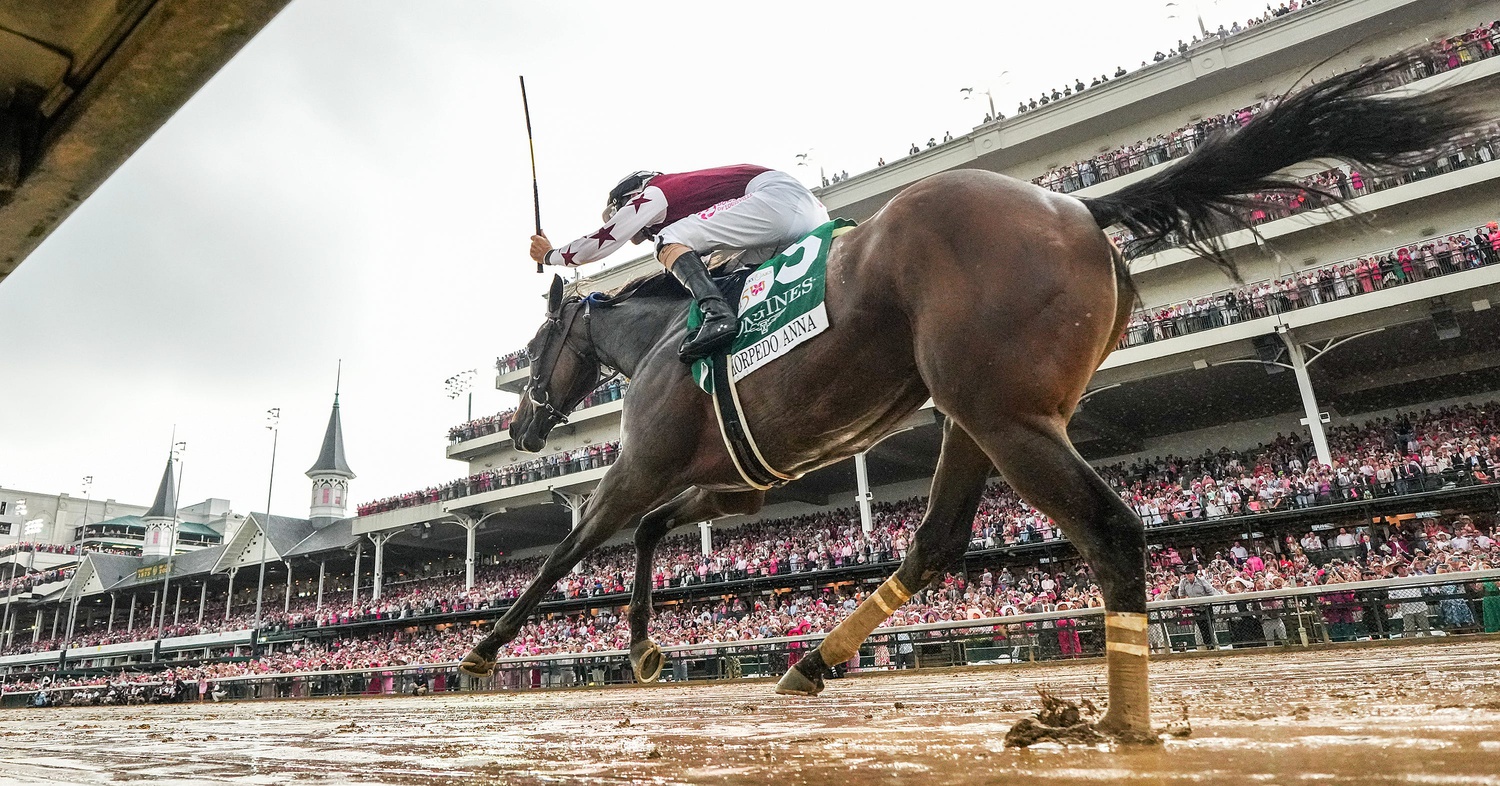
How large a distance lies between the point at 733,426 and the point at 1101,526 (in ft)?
5.24

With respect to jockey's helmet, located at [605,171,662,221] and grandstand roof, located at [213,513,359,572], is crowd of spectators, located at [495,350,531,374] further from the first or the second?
jockey's helmet, located at [605,171,662,221]

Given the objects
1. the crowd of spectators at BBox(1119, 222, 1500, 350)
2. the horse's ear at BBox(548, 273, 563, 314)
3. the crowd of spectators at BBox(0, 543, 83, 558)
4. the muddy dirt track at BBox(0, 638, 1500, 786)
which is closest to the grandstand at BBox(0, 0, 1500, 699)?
the crowd of spectators at BBox(1119, 222, 1500, 350)

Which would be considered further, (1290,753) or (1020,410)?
(1020,410)

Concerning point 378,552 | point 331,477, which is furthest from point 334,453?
point 378,552

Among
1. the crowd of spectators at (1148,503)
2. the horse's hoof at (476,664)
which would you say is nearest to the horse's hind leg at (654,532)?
the horse's hoof at (476,664)

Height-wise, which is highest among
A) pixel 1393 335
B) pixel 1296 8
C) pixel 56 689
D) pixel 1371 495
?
pixel 1296 8

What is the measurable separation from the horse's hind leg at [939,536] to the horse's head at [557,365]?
7.23 feet

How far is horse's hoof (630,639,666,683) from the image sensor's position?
4.27m

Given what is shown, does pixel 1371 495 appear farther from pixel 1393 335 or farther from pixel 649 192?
pixel 649 192

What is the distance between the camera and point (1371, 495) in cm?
1738

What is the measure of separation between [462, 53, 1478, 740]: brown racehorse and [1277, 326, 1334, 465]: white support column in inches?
767

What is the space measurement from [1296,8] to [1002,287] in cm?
2874

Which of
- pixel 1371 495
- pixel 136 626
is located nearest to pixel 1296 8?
pixel 1371 495

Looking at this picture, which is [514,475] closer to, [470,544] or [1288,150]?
[470,544]
